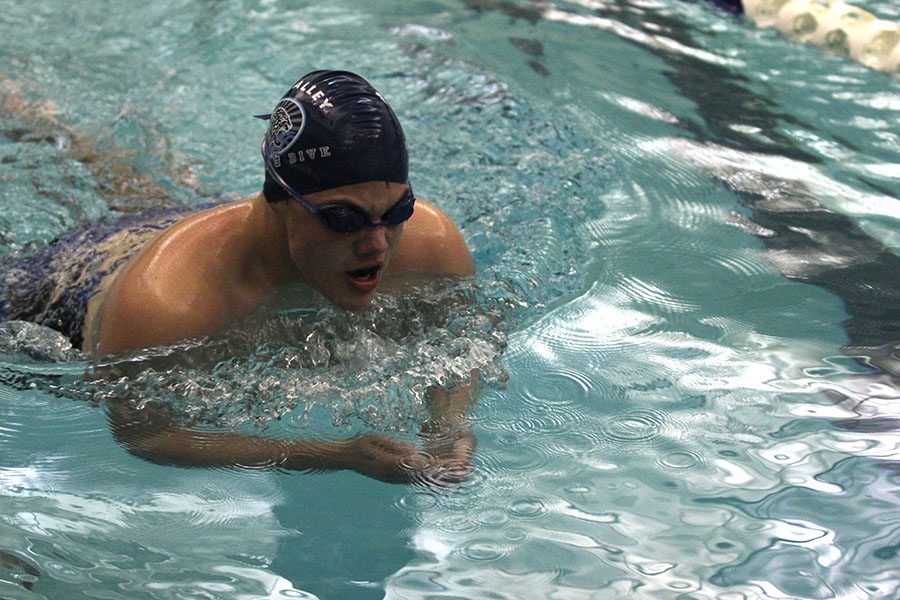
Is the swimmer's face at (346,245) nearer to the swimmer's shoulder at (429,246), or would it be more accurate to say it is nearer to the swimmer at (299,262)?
the swimmer at (299,262)

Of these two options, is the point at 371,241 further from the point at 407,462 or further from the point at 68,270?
the point at 68,270

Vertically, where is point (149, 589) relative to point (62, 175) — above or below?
below

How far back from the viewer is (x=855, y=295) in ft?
13.4

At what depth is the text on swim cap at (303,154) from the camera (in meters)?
3.00

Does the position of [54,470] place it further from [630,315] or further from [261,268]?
[630,315]

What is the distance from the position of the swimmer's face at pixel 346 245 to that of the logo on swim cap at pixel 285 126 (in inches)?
6.7

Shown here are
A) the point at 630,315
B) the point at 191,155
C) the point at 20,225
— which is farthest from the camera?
the point at 191,155

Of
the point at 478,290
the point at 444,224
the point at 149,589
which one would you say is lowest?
the point at 149,589

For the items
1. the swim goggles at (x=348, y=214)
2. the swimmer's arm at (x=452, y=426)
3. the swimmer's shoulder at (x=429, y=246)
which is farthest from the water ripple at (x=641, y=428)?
the swim goggles at (x=348, y=214)

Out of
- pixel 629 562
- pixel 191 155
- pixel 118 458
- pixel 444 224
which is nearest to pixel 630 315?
pixel 444 224

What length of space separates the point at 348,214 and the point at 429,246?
0.66m

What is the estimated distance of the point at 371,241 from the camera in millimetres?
3041

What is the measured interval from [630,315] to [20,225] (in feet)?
8.42

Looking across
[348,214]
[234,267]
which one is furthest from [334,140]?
[234,267]
